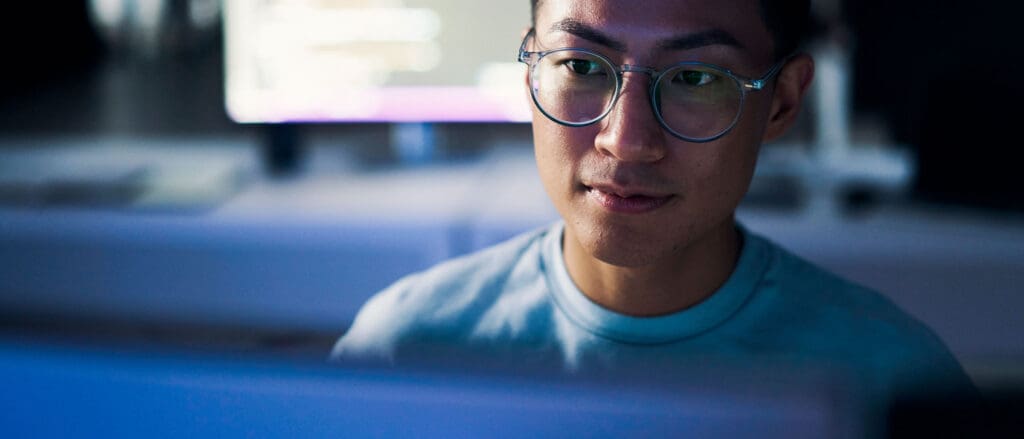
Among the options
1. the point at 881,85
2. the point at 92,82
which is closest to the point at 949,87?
the point at 881,85

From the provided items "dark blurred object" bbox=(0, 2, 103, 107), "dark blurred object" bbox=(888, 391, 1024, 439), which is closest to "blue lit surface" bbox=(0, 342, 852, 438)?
"dark blurred object" bbox=(888, 391, 1024, 439)

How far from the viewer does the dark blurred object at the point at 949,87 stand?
1.73 meters

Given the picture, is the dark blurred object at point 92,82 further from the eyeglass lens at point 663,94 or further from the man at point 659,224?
the eyeglass lens at point 663,94

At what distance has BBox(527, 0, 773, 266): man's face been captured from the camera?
74cm

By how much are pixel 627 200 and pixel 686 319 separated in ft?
0.44

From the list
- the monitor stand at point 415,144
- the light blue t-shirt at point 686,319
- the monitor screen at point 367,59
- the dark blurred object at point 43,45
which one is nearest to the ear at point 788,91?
the light blue t-shirt at point 686,319

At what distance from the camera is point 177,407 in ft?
1.33

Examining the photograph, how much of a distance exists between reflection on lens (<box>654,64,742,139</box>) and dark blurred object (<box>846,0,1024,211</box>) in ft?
3.68

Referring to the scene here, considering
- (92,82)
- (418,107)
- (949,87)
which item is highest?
(92,82)

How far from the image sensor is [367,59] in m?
1.99

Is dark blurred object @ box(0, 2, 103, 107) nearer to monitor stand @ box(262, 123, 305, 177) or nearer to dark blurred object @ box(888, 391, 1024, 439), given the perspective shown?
monitor stand @ box(262, 123, 305, 177)

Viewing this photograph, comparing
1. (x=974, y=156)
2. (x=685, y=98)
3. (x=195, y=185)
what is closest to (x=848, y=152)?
(x=974, y=156)

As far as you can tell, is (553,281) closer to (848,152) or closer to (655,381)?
(655,381)

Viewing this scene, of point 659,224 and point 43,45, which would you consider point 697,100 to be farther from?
point 43,45
